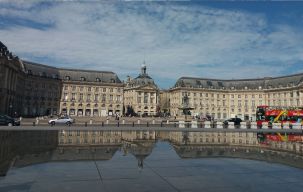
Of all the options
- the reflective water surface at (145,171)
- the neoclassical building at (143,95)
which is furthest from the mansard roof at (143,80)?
the reflective water surface at (145,171)

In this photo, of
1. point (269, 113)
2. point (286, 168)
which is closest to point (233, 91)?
point (269, 113)

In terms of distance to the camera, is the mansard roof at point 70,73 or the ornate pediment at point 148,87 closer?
the mansard roof at point 70,73

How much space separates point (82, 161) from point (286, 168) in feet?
29.0

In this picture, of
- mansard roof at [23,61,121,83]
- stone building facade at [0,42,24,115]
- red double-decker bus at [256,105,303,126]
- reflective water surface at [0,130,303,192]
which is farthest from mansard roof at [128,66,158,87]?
reflective water surface at [0,130,303,192]

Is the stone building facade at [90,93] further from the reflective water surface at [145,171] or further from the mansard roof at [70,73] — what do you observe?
the reflective water surface at [145,171]

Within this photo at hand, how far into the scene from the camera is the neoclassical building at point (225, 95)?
15288 cm

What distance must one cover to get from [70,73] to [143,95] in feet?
127

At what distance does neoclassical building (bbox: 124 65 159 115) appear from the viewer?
155m

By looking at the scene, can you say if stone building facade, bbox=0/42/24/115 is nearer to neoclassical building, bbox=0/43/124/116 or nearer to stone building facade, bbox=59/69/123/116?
neoclassical building, bbox=0/43/124/116

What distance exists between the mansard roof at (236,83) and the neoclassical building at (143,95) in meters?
14.5

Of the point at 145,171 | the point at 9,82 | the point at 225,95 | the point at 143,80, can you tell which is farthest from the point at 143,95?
the point at 145,171

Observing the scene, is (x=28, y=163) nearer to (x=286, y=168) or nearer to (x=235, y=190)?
(x=235, y=190)

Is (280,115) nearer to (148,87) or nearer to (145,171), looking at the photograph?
(145,171)

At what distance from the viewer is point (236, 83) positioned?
162375mm
